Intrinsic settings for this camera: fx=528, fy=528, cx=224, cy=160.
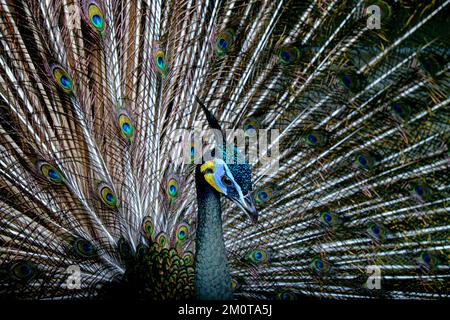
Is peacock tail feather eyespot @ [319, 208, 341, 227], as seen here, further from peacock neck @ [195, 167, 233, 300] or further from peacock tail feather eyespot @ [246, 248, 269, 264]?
peacock neck @ [195, 167, 233, 300]

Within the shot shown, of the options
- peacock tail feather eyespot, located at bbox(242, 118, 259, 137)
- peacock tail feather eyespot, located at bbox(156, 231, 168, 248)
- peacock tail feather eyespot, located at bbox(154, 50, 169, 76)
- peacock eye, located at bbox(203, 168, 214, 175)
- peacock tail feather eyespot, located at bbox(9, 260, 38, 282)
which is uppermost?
peacock tail feather eyespot, located at bbox(154, 50, 169, 76)

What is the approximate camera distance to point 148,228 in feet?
6.45

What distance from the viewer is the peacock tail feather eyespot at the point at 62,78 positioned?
1808mm

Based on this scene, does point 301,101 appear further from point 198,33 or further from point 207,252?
point 207,252

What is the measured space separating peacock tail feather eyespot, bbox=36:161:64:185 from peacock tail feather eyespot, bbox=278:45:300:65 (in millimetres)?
958

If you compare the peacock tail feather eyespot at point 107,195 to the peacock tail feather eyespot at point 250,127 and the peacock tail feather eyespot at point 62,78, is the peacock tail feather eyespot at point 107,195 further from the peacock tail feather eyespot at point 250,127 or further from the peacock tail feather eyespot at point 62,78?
the peacock tail feather eyespot at point 250,127

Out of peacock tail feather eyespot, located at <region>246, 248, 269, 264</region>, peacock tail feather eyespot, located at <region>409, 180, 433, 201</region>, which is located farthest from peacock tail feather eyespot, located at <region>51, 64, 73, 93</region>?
peacock tail feather eyespot, located at <region>409, 180, 433, 201</region>

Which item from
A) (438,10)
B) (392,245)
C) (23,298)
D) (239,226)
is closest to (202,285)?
(239,226)

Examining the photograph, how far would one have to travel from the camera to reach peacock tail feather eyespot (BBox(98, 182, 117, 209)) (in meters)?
1.94

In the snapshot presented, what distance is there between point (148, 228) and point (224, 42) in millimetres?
779

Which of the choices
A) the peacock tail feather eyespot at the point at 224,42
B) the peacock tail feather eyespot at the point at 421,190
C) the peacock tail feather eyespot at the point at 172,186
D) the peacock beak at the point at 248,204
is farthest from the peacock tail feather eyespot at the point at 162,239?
the peacock tail feather eyespot at the point at 421,190

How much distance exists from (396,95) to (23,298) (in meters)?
1.58
